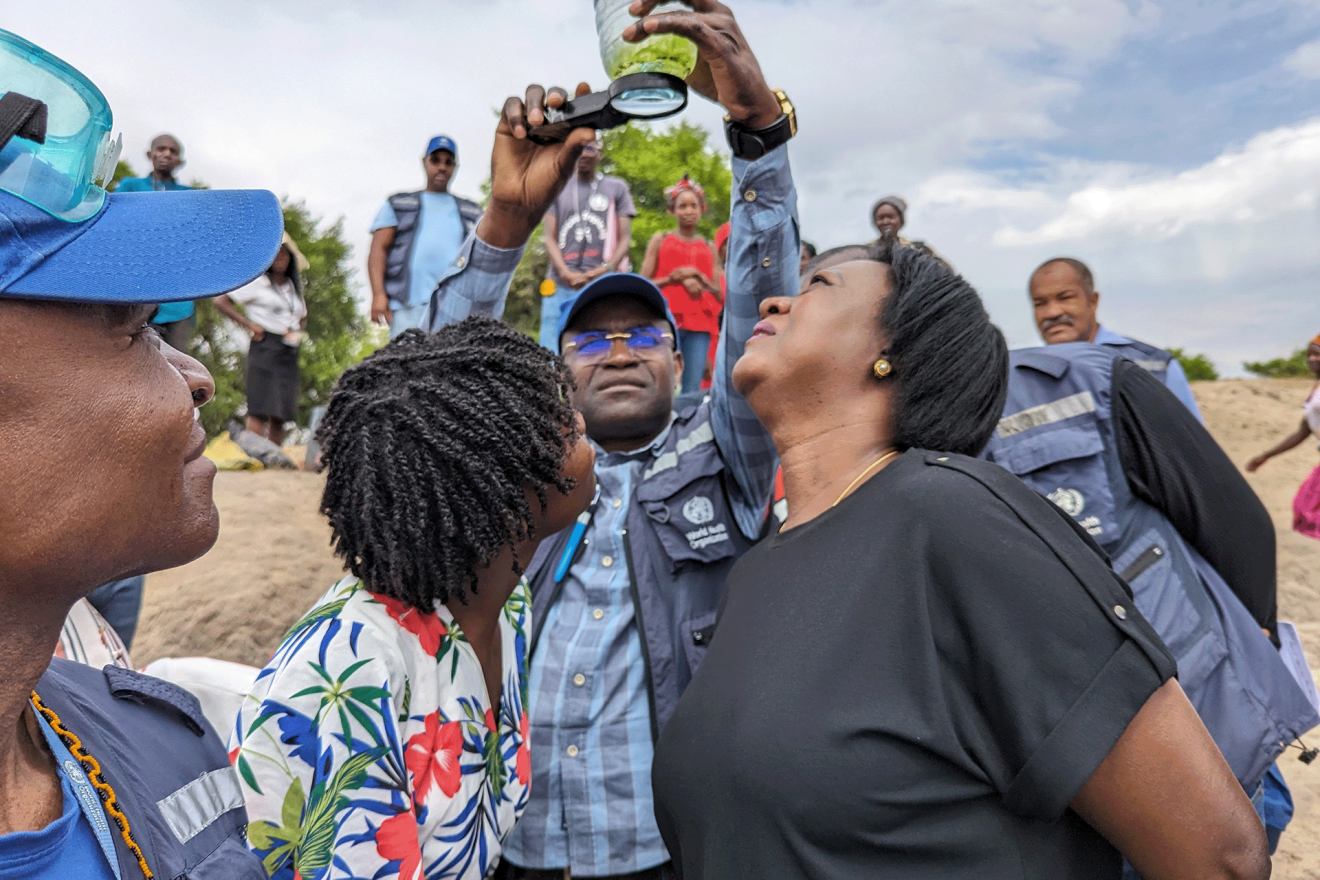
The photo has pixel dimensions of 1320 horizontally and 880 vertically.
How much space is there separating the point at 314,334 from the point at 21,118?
30641 millimetres

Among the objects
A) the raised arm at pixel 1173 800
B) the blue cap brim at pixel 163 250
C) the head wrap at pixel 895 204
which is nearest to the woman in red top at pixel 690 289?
the head wrap at pixel 895 204

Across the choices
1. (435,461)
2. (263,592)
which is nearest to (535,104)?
(435,461)

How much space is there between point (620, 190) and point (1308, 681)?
258 inches

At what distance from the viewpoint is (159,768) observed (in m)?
1.17

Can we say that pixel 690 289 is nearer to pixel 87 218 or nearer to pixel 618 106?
pixel 618 106

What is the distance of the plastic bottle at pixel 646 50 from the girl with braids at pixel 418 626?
74 centimetres

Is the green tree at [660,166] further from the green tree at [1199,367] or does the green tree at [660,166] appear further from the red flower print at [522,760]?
the red flower print at [522,760]

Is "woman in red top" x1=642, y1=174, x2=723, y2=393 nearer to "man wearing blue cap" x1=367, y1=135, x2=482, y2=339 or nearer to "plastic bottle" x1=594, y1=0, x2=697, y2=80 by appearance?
"man wearing blue cap" x1=367, y1=135, x2=482, y2=339

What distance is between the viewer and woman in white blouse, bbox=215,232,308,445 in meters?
7.25

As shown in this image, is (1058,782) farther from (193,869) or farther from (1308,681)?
(1308,681)

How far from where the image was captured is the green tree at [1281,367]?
24984 mm

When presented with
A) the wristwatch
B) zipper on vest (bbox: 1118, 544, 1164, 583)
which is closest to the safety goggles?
the wristwatch

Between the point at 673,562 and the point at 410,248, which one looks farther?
the point at 410,248

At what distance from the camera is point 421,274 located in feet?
21.2
